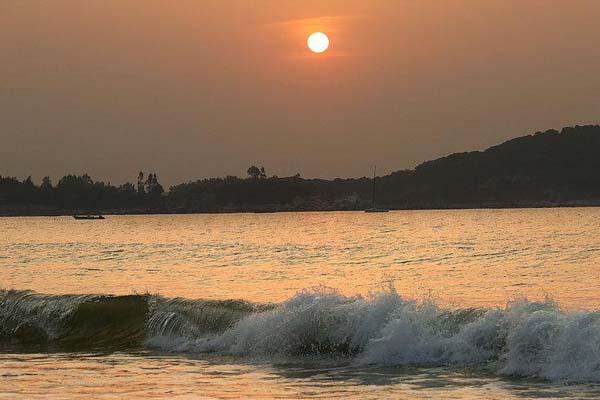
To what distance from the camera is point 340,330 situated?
23.0 metres

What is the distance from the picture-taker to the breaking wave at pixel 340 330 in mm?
19250

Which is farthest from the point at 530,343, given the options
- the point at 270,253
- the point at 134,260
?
the point at 270,253

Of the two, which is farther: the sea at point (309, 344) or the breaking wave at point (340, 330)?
the breaking wave at point (340, 330)

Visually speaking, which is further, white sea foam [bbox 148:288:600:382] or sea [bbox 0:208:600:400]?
white sea foam [bbox 148:288:600:382]

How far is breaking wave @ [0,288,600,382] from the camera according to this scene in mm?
19250

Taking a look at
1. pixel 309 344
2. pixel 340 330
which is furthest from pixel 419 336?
pixel 309 344

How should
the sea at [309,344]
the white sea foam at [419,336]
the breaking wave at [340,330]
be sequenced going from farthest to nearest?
the breaking wave at [340,330]
the white sea foam at [419,336]
the sea at [309,344]

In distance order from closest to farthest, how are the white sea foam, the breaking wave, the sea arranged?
the sea < the white sea foam < the breaking wave

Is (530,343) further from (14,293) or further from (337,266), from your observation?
(337,266)

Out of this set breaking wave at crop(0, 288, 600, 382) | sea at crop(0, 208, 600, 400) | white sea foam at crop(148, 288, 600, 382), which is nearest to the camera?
sea at crop(0, 208, 600, 400)

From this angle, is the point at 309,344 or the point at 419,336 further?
the point at 309,344

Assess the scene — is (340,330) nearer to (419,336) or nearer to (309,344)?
(309,344)

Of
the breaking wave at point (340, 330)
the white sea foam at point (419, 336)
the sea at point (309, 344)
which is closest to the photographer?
the sea at point (309, 344)

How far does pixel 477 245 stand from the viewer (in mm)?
77438
